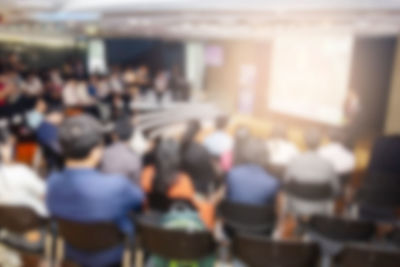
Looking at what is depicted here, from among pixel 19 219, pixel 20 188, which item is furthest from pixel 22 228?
pixel 20 188

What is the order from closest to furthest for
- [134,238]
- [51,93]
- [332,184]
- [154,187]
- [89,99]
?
[134,238], [154,187], [332,184], [51,93], [89,99]

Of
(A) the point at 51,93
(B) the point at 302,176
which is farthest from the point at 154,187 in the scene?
(A) the point at 51,93

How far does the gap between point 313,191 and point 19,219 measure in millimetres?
2524

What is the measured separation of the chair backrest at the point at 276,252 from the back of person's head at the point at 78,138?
3.52ft

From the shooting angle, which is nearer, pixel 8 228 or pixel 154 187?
pixel 8 228

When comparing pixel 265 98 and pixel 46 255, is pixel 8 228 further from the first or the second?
pixel 265 98

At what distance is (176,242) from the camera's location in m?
2.37

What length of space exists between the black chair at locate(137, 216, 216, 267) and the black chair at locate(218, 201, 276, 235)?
60 cm

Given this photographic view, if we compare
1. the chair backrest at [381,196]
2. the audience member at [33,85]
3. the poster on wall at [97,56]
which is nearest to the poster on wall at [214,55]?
the poster on wall at [97,56]

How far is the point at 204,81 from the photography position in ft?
49.6

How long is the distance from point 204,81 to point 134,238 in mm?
12792

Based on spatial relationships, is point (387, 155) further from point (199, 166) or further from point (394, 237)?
point (199, 166)

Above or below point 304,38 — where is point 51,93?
below

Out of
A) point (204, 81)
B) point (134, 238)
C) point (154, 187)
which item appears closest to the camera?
point (134, 238)
